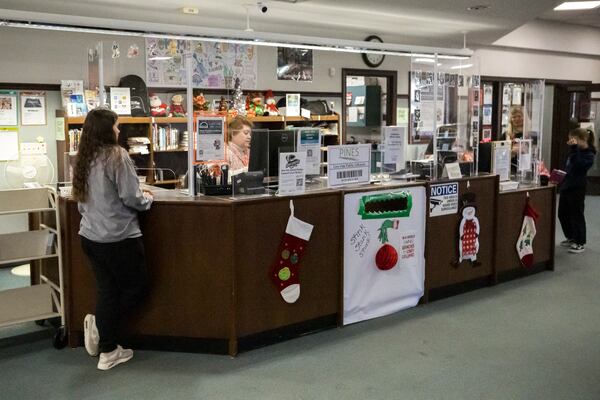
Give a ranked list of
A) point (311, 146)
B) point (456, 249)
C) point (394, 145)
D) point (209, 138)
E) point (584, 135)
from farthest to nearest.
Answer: point (584, 135) → point (394, 145) → point (456, 249) → point (311, 146) → point (209, 138)

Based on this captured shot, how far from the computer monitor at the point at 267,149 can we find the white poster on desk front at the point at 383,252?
0.59 m

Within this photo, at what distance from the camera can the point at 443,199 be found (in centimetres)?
519

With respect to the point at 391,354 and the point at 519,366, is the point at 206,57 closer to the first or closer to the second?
the point at 391,354

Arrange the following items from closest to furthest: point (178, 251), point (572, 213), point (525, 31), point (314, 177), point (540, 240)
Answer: point (178, 251) < point (314, 177) < point (540, 240) < point (572, 213) < point (525, 31)

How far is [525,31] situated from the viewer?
11.2m

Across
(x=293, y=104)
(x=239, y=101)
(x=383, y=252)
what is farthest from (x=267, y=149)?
(x=293, y=104)

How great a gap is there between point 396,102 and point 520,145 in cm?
359

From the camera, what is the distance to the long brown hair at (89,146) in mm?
3670

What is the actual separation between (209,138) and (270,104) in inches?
149

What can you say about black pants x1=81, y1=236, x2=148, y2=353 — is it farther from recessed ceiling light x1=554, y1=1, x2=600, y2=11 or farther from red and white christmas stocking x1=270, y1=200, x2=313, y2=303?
recessed ceiling light x1=554, y1=1, x2=600, y2=11

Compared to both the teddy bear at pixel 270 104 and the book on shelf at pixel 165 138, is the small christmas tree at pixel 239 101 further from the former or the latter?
the book on shelf at pixel 165 138

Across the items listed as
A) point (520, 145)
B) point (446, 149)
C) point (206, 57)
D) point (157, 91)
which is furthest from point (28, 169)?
point (520, 145)

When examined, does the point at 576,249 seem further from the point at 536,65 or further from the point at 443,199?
the point at 536,65

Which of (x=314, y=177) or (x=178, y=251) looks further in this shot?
(x=314, y=177)
